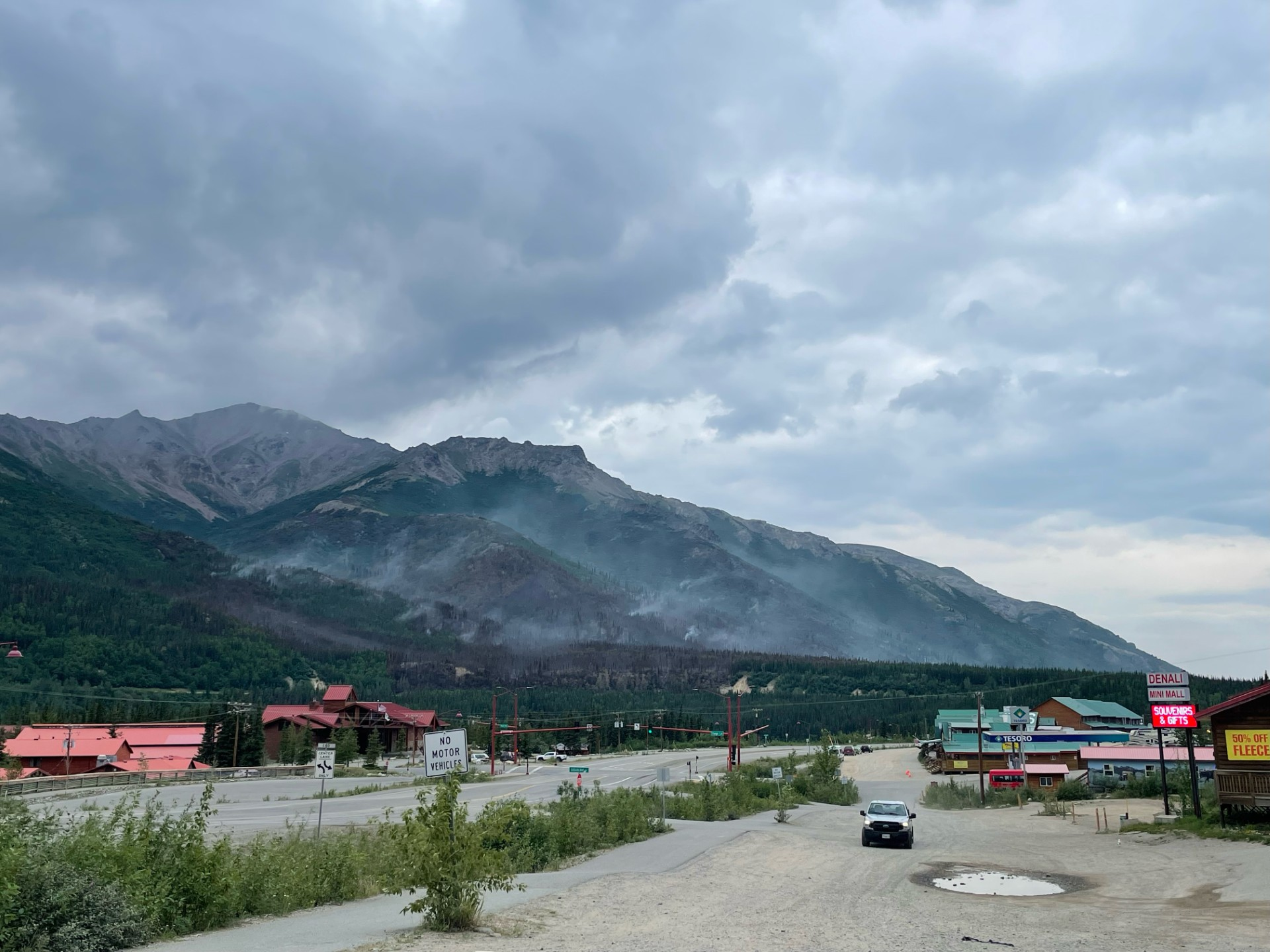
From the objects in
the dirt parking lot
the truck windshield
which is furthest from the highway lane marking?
the dirt parking lot

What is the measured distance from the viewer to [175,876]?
53.5 ft

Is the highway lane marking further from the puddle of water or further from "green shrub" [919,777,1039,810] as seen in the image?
"green shrub" [919,777,1039,810]

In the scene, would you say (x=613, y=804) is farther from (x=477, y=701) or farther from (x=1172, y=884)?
(x=477, y=701)

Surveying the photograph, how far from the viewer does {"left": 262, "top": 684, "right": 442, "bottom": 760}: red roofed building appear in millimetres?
112500

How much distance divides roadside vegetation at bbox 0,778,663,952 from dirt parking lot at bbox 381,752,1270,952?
3.65ft

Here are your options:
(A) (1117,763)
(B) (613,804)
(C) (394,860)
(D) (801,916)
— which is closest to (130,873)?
(C) (394,860)

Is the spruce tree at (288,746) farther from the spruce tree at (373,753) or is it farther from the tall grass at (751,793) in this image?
the tall grass at (751,793)

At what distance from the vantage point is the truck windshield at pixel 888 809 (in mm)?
36594

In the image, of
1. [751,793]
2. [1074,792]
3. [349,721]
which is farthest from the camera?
[349,721]

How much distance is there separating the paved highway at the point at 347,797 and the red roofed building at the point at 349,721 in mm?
23933

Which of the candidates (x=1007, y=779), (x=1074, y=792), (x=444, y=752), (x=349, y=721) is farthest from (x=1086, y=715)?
(x=444, y=752)

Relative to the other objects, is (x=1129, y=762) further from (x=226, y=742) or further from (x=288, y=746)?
(x=226, y=742)

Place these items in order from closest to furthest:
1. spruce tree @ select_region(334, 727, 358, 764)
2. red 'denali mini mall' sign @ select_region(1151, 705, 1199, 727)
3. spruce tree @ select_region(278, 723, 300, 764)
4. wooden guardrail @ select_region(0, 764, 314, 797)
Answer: red 'denali mini mall' sign @ select_region(1151, 705, 1199, 727) → wooden guardrail @ select_region(0, 764, 314, 797) → spruce tree @ select_region(334, 727, 358, 764) → spruce tree @ select_region(278, 723, 300, 764)

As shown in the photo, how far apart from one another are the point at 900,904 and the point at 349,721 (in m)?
108
